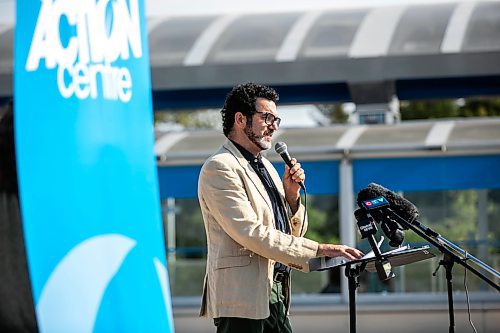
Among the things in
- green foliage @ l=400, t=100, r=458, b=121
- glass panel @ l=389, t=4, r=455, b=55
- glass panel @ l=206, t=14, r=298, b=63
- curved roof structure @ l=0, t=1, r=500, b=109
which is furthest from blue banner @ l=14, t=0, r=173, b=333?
green foliage @ l=400, t=100, r=458, b=121

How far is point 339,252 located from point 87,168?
1393 millimetres

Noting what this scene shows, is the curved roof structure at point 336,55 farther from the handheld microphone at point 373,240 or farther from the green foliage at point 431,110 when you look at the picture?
the green foliage at point 431,110

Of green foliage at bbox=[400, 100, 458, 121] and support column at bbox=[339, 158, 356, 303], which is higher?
green foliage at bbox=[400, 100, 458, 121]

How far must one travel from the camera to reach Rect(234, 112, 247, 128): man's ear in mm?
4879

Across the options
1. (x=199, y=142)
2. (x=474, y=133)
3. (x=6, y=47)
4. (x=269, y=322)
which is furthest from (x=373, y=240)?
(x=6, y=47)

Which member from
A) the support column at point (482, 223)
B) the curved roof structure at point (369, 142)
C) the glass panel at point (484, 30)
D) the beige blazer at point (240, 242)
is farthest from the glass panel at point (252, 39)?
the beige blazer at point (240, 242)

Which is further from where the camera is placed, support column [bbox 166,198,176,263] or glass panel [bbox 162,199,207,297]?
support column [bbox 166,198,176,263]

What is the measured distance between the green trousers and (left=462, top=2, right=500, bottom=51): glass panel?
9.73 meters

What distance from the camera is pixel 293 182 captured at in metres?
4.91

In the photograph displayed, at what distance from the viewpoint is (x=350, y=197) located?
12.9 m

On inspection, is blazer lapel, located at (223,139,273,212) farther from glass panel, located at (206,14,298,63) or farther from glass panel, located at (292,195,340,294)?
glass panel, located at (206,14,298,63)

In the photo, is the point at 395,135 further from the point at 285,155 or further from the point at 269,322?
the point at 269,322

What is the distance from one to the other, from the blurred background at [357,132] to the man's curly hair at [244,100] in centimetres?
738

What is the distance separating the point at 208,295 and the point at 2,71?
1062 cm
